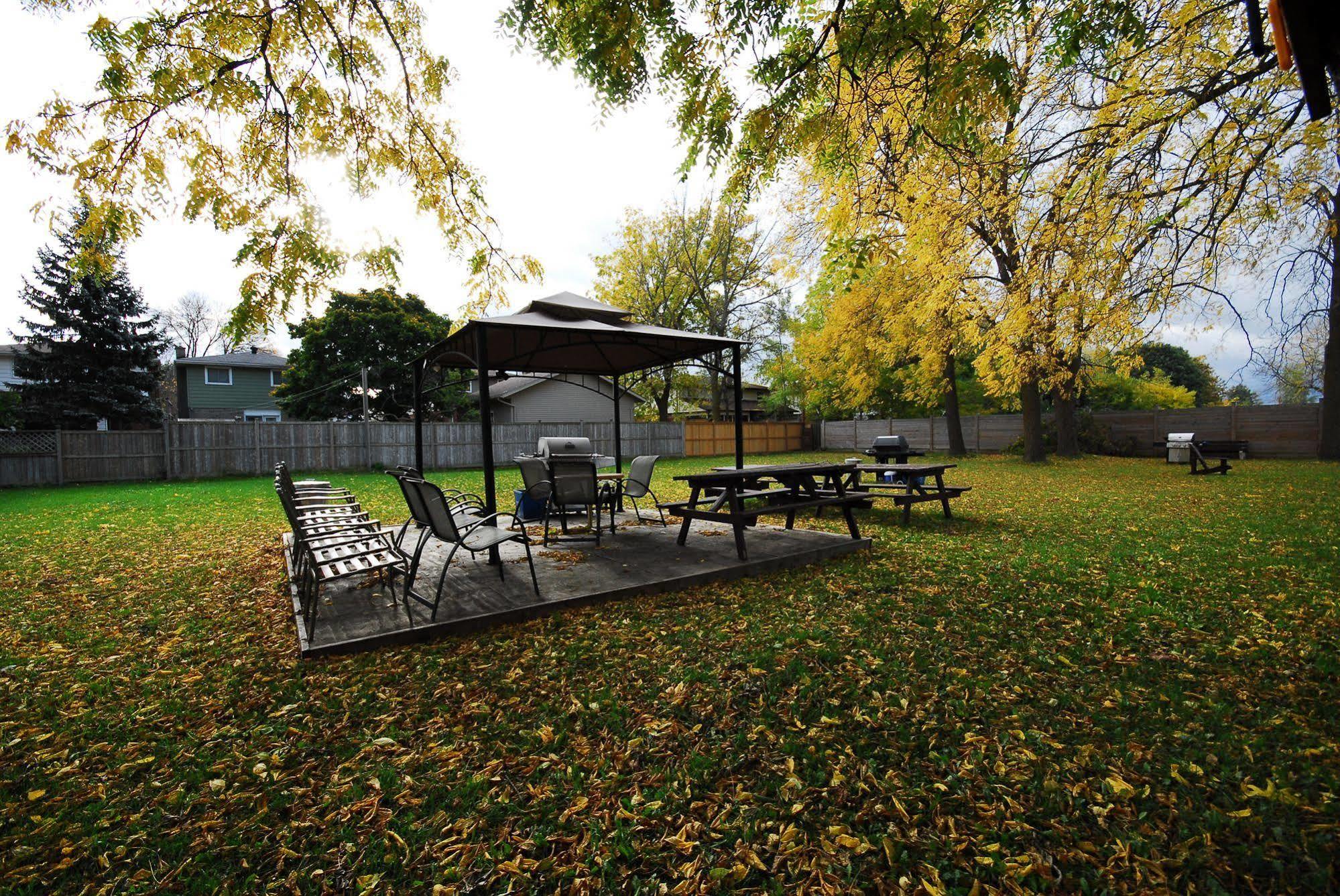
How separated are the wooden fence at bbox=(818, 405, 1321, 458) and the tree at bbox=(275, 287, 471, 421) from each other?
18757 millimetres

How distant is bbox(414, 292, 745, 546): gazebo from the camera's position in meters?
5.10

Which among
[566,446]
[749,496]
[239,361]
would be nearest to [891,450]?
[749,496]

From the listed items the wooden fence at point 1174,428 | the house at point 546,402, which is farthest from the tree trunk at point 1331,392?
the house at point 546,402

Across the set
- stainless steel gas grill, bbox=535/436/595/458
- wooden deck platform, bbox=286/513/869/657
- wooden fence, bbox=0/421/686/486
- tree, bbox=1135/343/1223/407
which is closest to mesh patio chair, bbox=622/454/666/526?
wooden deck platform, bbox=286/513/869/657

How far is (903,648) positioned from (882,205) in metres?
3.94

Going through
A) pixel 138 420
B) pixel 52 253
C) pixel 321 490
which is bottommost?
pixel 321 490

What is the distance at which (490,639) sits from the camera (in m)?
3.63

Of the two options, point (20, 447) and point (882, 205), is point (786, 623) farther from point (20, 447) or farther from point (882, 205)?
point (20, 447)

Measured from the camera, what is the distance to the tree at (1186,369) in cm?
3797

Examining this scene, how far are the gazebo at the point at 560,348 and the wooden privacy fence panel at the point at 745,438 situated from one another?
637 inches

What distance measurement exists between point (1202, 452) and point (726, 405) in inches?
994

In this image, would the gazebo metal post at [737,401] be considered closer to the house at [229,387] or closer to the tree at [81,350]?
the tree at [81,350]

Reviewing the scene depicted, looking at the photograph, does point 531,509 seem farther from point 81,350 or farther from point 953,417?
point 81,350

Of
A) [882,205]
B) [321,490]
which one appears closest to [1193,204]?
[882,205]
